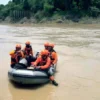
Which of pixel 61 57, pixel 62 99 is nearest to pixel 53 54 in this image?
pixel 62 99

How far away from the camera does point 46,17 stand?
160 feet

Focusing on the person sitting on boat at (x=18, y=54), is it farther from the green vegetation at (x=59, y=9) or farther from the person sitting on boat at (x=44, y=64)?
the green vegetation at (x=59, y=9)

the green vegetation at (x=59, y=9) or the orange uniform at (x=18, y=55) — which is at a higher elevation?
the orange uniform at (x=18, y=55)

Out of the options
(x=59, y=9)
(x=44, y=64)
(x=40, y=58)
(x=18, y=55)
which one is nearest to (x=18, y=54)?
(x=18, y=55)

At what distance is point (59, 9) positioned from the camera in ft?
160

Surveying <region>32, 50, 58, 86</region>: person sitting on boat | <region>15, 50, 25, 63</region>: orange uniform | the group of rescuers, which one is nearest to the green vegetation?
the group of rescuers

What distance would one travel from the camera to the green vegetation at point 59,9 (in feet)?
149

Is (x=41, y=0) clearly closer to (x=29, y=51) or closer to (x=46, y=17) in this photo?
(x=46, y=17)

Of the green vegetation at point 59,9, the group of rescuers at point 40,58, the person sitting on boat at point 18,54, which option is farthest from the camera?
the green vegetation at point 59,9

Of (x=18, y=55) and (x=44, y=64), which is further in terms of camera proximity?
(x=18, y=55)

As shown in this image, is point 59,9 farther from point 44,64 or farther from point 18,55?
point 44,64

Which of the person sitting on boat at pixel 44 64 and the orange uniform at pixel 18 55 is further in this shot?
the orange uniform at pixel 18 55

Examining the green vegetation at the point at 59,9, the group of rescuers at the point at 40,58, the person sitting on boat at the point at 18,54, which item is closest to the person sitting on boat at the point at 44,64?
the group of rescuers at the point at 40,58

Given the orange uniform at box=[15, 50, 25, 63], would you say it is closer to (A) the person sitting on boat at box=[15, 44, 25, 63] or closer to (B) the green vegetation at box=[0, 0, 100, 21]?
(A) the person sitting on boat at box=[15, 44, 25, 63]
